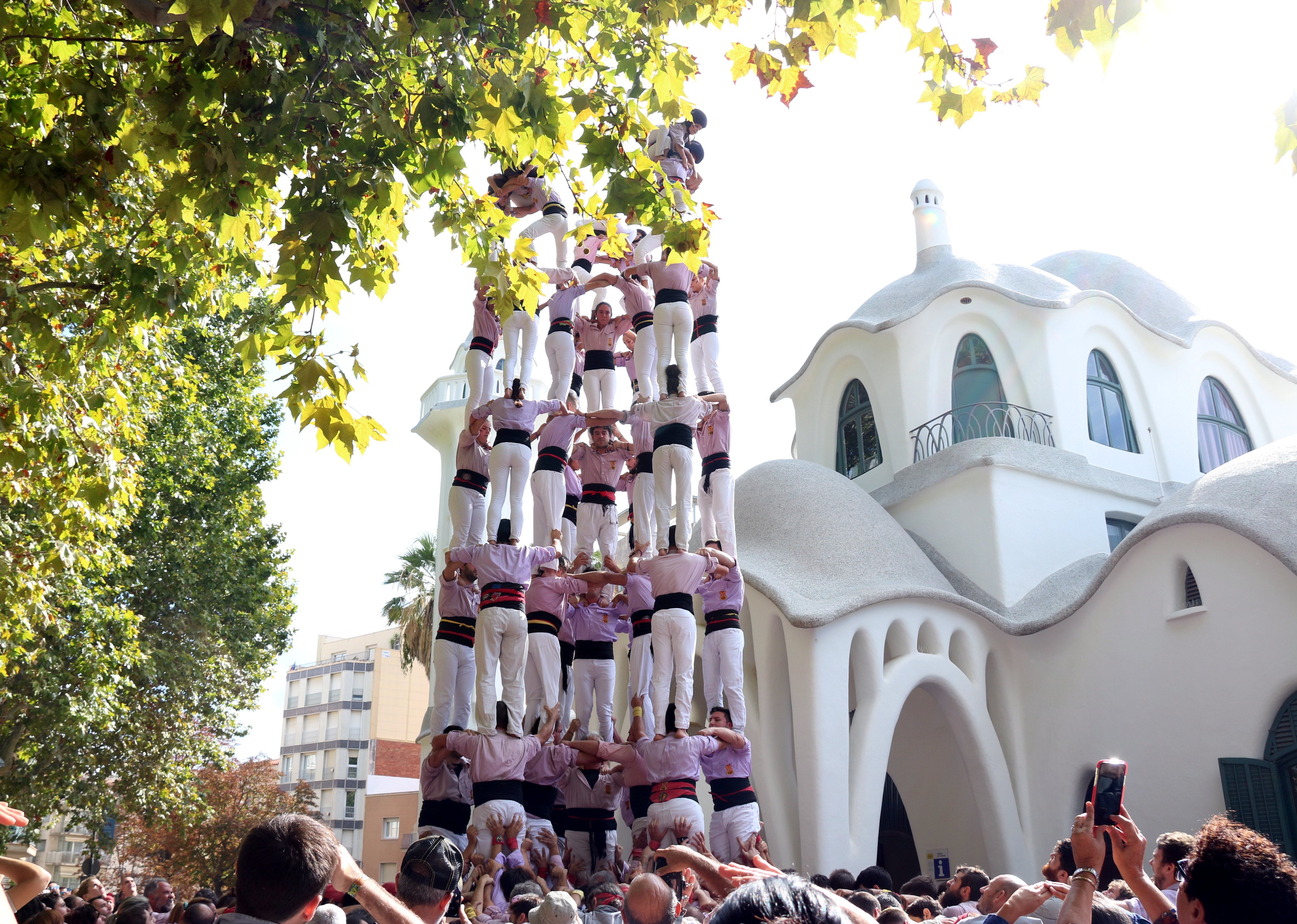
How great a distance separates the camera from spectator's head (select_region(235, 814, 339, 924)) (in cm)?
230

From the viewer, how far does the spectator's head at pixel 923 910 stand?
5.30m

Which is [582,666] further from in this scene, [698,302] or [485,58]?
[485,58]

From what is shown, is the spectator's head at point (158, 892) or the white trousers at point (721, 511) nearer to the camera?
the spectator's head at point (158, 892)

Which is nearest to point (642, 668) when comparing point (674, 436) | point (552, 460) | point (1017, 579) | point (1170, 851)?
point (552, 460)

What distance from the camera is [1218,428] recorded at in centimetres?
2123

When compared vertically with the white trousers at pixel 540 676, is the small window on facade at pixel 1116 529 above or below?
above

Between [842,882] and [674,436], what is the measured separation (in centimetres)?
468

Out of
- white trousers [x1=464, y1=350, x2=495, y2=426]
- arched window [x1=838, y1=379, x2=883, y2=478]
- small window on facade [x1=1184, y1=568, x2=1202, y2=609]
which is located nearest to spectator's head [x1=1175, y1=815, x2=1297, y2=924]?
white trousers [x1=464, y1=350, x2=495, y2=426]

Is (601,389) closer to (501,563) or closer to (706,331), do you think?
(706,331)

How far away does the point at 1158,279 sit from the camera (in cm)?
2275

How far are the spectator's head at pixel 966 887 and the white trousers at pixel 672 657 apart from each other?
4117 mm

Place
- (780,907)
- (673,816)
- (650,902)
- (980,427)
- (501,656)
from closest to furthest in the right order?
(780,907)
(650,902)
(673,816)
(501,656)
(980,427)

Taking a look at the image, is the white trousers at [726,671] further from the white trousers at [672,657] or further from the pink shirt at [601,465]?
the pink shirt at [601,465]

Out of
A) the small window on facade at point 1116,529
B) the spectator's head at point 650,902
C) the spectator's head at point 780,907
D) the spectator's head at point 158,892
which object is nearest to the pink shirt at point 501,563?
the spectator's head at point 158,892
